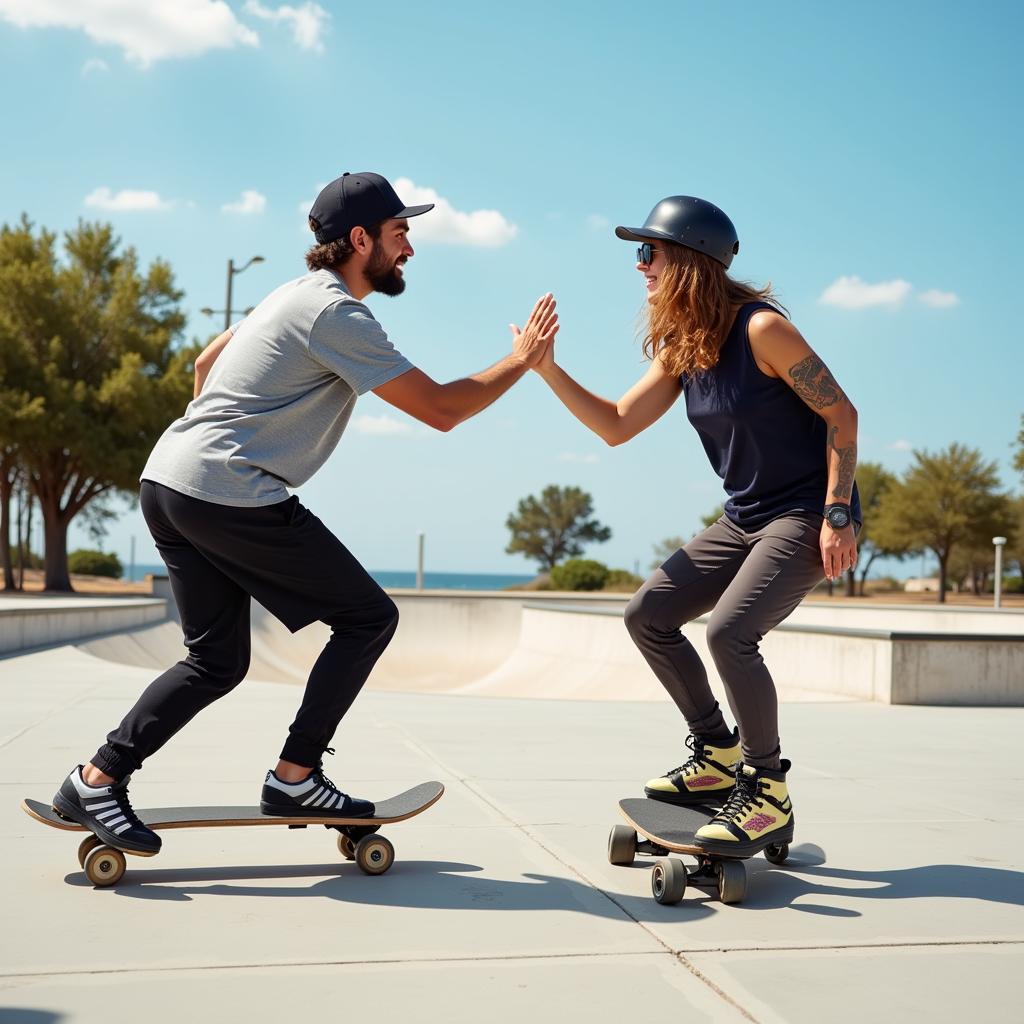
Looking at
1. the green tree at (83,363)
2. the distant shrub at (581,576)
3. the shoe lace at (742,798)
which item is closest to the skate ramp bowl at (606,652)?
the shoe lace at (742,798)

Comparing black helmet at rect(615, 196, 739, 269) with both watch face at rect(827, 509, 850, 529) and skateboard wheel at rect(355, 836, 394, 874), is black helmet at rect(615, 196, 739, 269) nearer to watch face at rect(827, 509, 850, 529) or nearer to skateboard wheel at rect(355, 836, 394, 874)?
watch face at rect(827, 509, 850, 529)

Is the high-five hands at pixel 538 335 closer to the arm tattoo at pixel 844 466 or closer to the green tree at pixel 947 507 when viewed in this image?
the arm tattoo at pixel 844 466

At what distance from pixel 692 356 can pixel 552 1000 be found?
2.22 m

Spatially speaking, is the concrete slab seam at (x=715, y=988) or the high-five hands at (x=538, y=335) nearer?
the concrete slab seam at (x=715, y=988)

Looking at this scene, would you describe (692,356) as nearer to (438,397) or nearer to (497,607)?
(438,397)

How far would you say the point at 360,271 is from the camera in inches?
145

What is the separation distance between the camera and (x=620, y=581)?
43.9m

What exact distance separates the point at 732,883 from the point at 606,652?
14.7 meters

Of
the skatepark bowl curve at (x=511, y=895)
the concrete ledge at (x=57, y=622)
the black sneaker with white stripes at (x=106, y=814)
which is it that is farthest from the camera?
the concrete ledge at (x=57, y=622)

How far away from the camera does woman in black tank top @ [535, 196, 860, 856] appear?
361 centimetres

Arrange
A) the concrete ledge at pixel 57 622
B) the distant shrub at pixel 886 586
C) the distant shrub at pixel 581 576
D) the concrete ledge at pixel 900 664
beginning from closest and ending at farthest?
the concrete ledge at pixel 900 664 < the concrete ledge at pixel 57 622 < the distant shrub at pixel 581 576 < the distant shrub at pixel 886 586

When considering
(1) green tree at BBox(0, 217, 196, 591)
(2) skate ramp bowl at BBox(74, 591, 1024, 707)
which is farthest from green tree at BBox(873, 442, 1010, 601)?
(1) green tree at BBox(0, 217, 196, 591)

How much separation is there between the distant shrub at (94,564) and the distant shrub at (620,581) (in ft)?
83.7

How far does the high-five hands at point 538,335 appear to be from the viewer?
386 centimetres
